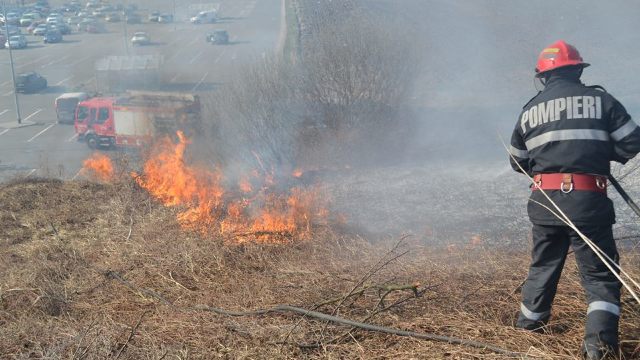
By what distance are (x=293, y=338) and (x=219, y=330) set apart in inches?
23.9

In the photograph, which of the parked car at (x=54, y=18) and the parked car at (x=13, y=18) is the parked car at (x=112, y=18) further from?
the parked car at (x=13, y=18)

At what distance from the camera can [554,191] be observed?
3.43 m

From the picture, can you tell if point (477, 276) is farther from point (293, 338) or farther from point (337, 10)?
point (337, 10)

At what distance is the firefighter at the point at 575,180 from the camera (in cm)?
324

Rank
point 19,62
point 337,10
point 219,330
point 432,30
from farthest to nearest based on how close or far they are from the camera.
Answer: point 19,62, point 432,30, point 337,10, point 219,330

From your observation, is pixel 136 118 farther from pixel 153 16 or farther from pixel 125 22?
pixel 153 16

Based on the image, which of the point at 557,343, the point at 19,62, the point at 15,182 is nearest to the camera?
the point at 557,343

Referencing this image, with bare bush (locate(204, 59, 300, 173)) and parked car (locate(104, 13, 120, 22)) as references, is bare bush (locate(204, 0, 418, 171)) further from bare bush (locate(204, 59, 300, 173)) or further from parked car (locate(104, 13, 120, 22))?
parked car (locate(104, 13, 120, 22))

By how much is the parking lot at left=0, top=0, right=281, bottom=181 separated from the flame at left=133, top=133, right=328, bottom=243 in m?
12.8

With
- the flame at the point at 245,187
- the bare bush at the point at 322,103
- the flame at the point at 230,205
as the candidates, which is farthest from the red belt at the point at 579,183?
the bare bush at the point at 322,103

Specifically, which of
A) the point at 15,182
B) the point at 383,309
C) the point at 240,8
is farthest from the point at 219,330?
the point at 240,8

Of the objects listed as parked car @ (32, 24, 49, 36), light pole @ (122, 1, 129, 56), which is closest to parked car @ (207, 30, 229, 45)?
light pole @ (122, 1, 129, 56)

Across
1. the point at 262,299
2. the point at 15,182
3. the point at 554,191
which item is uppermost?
the point at 554,191

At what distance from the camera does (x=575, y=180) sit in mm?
3348
